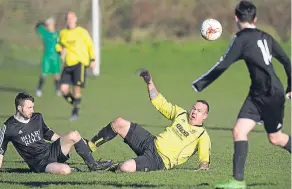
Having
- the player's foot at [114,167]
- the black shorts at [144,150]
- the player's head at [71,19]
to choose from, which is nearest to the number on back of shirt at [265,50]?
the black shorts at [144,150]

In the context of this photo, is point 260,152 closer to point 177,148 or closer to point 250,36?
point 177,148

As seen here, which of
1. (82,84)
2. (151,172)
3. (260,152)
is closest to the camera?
(151,172)

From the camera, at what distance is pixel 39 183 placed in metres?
9.44

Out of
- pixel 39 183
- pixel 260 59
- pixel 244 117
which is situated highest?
pixel 260 59

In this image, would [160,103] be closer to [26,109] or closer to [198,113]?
[198,113]

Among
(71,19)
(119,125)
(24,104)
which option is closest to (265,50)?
(119,125)

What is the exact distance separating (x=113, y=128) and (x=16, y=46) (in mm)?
21965

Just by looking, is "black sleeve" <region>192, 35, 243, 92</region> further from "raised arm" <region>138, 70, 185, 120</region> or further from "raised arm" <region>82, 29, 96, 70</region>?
"raised arm" <region>82, 29, 96, 70</region>

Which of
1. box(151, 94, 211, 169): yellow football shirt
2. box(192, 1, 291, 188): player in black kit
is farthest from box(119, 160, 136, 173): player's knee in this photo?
box(192, 1, 291, 188): player in black kit

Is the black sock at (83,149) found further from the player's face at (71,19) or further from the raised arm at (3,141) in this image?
the player's face at (71,19)

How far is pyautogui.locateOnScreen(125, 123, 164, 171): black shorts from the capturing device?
1002cm

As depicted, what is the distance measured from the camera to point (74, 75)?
1744 cm

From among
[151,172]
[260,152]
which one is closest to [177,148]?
[151,172]

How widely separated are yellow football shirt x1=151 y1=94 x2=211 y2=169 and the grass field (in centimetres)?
18
